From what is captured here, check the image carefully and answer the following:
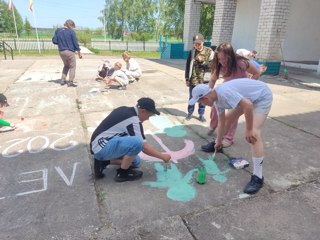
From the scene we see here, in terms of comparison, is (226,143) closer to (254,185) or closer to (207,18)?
(254,185)

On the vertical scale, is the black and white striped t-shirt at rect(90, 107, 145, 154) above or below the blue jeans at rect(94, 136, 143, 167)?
above

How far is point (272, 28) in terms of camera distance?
9.12 metres

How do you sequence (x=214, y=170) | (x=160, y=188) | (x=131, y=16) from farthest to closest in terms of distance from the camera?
(x=131, y=16)
(x=214, y=170)
(x=160, y=188)

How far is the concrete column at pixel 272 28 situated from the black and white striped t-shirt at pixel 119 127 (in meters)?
8.28

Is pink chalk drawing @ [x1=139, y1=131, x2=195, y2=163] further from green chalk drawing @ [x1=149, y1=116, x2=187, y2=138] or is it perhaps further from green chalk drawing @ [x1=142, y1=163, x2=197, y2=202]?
green chalk drawing @ [x1=149, y1=116, x2=187, y2=138]

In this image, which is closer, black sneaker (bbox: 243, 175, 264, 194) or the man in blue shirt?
black sneaker (bbox: 243, 175, 264, 194)

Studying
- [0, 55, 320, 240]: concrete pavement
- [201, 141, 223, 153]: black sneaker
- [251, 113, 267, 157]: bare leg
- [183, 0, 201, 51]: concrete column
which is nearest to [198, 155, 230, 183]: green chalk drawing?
[0, 55, 320, 240]: concrete pavement

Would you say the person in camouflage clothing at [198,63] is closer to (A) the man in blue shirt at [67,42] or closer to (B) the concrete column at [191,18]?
(A) the man in blue shirt at [67,42]

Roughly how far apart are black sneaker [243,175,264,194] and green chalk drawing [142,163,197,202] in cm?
54

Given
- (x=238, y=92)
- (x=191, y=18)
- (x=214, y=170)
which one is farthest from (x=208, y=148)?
(x=191, y=18)

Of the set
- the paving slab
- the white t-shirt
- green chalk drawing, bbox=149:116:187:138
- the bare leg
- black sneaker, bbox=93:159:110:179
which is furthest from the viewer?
green chalk drawing, bbox=149:116:187:138

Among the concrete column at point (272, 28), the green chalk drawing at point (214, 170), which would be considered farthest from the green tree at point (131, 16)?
the green chalk drawing at point (214, 170)

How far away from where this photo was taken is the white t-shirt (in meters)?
2.44

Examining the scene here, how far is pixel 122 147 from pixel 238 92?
4.18ft
